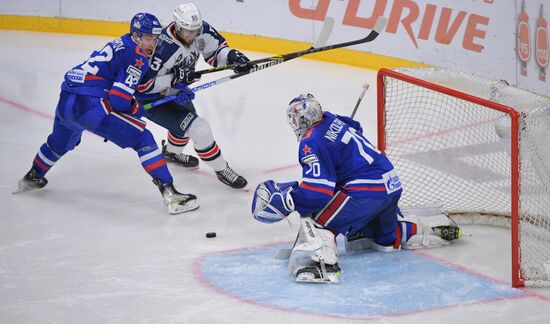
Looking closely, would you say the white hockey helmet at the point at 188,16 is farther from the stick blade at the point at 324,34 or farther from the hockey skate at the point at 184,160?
the hockey skate at the point at 184,160

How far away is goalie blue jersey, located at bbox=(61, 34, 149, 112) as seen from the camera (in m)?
4.89

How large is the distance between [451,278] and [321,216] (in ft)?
1.91

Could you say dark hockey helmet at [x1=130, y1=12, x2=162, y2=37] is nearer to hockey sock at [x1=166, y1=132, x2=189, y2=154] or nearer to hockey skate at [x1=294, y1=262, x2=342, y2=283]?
hockey sock at [x1=166, y1=132, x2=189, y2=154]

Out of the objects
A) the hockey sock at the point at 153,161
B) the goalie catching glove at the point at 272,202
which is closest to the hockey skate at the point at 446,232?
the goalie catching glove at the point at 272,202

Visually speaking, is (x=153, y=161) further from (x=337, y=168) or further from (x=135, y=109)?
(x=337, y=168)

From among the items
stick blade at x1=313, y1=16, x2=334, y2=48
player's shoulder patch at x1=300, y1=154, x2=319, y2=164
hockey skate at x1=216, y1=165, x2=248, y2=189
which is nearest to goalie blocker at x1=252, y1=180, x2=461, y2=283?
player's shoulder patch at x1=300, y1=154, x2=319, y2=164

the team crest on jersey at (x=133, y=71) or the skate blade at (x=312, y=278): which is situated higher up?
the team crest on jersey at (x=133, y=71)

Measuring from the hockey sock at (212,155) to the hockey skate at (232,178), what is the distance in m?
0.03

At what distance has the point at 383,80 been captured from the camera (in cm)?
478

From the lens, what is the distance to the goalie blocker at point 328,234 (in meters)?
4.07

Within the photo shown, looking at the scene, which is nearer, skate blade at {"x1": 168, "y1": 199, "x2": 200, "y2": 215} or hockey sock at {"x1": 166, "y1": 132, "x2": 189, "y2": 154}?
skate blade at {"x1": 168, "y1": 199, "x2": 200, "y2": 215}

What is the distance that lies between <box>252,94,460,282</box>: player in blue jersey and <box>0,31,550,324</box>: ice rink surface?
14cm

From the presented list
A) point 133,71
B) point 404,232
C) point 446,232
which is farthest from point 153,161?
point 446,232

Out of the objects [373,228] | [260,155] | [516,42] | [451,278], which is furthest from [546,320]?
[516,42]
